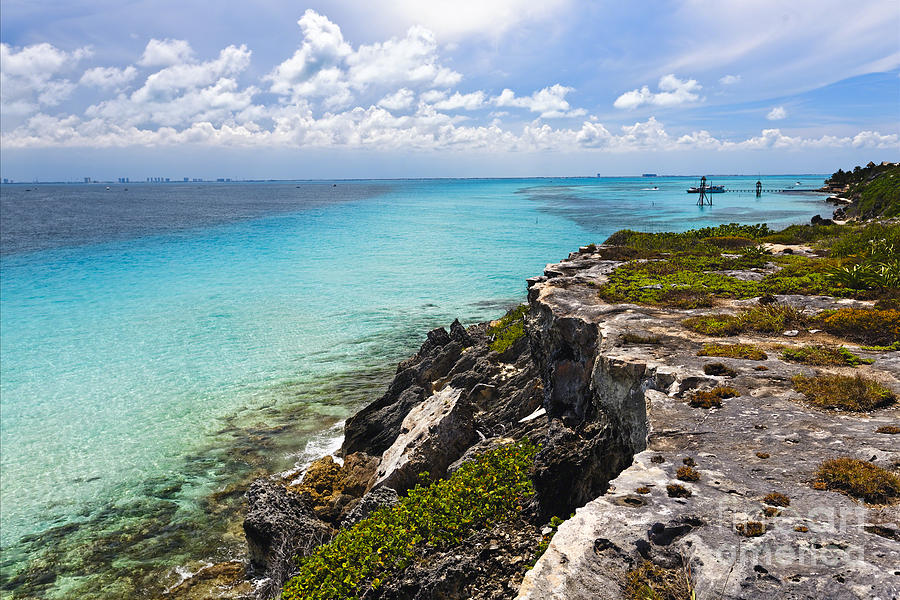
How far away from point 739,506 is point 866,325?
677cm

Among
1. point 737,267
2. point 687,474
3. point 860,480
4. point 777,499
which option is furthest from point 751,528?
point 737,267

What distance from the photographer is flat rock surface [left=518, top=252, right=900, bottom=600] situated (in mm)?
4539

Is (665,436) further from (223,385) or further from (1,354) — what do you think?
(1,354)

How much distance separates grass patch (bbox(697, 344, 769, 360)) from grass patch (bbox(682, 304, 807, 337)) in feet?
3.43

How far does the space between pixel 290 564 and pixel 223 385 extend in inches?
546

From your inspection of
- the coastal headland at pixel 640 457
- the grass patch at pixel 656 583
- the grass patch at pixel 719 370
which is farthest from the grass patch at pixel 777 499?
the grass patch at pixel 719 370

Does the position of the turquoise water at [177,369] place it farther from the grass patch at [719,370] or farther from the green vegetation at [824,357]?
the green vegetation at [824,357]

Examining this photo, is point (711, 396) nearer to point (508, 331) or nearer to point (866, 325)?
point (866, 325)

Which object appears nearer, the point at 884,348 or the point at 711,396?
the point at 711,396

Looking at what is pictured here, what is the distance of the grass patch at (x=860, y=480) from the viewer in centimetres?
525

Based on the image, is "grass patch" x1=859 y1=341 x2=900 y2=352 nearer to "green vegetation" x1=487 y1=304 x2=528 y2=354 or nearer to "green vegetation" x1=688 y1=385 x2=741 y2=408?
"green vegetation" x1=688 y1=385 x2=741 y2=408

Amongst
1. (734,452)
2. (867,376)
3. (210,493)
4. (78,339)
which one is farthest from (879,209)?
(78,339)

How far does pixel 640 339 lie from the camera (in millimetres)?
9812

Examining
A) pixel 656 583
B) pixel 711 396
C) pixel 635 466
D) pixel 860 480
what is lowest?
pixel 656 583
